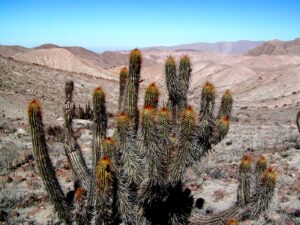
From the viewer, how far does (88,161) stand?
11.3 meters

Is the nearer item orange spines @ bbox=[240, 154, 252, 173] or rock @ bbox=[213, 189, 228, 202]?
orange spines @ bbox=[240, 154, 252, 173]

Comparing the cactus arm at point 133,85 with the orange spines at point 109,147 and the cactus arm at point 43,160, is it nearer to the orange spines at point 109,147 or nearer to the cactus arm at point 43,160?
the orange spines at point 109,147

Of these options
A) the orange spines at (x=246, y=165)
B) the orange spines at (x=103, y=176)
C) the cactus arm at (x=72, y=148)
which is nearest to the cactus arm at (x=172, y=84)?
the orange spines at (x=246, y=165)

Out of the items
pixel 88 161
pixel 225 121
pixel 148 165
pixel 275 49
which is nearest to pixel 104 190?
pixel 148 165

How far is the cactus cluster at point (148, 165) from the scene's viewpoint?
5.52 meters

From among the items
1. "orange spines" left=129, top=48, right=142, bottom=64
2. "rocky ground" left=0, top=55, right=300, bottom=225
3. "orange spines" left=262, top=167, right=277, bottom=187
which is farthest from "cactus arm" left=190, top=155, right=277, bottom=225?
"orange spines" left=129, top=48, right=142, bottom=64

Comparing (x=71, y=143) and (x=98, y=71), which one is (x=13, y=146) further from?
(x=98, y=71)

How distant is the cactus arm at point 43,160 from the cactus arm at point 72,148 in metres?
0.79

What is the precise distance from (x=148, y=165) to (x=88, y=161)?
5975 millimetres

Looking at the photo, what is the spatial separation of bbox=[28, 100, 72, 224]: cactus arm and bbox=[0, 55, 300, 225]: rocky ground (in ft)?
4.95

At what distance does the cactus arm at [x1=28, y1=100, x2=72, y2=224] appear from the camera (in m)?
5.76

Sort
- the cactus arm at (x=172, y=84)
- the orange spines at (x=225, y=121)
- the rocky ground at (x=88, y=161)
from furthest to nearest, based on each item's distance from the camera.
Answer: the rocky ground at (x=88, y=161) → the cactus arm at (x=172, y=84) → the orange spines at (x=225, y=121)

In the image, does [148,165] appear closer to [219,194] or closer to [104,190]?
[104,190]

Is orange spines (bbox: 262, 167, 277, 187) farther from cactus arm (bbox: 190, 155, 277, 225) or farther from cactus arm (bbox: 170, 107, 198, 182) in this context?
cactus arm (bbox: 170, 107, 198, 182)
